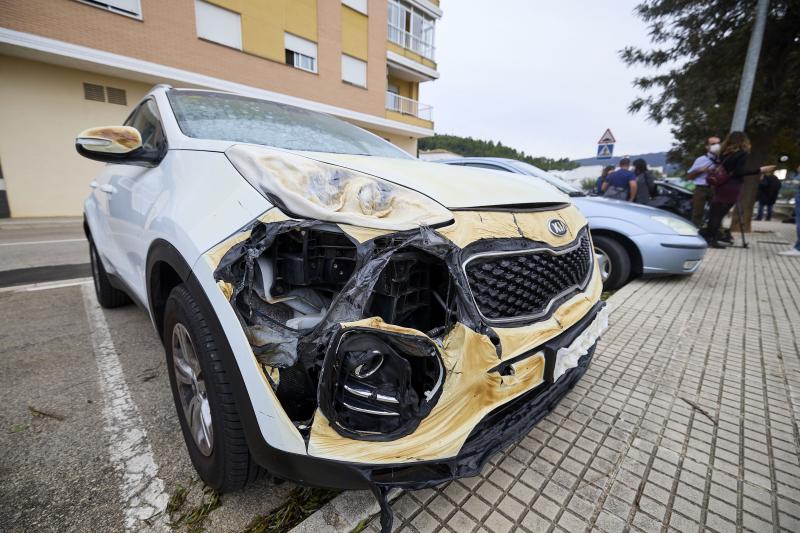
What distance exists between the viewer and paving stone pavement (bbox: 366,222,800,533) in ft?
4.47

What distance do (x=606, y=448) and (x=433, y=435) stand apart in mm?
1151

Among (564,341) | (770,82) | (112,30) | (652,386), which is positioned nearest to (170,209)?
(564,341)

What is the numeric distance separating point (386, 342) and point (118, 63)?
1315 centimetres

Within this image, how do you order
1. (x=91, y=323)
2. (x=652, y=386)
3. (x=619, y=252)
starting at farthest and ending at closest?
1. (x=619, y=252)
2. (x=91, y=323)
3. (x=652, y=386)

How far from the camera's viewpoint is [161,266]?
1540 millimetres

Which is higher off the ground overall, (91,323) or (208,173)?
(208,173)

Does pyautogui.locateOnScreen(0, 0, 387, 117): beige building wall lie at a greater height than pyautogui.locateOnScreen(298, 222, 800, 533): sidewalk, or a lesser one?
greater

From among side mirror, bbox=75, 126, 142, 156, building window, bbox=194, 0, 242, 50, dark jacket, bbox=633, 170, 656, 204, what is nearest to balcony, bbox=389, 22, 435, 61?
building window, bbox=194, 0, 242, 50

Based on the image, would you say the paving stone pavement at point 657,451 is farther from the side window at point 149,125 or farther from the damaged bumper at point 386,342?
the side window at point 149,125

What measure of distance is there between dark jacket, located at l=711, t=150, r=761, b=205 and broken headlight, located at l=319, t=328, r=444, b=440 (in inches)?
299

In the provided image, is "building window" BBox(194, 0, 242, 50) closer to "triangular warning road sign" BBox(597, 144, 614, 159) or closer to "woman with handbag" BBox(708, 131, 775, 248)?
"triangular warning road sign" BBox(597, 144, 614, 159)

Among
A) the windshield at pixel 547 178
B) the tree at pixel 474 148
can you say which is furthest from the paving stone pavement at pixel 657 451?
the tree at pixel 474 148

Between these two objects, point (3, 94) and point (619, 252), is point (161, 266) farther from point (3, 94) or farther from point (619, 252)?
point (3, 94)

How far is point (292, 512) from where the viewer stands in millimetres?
1342
